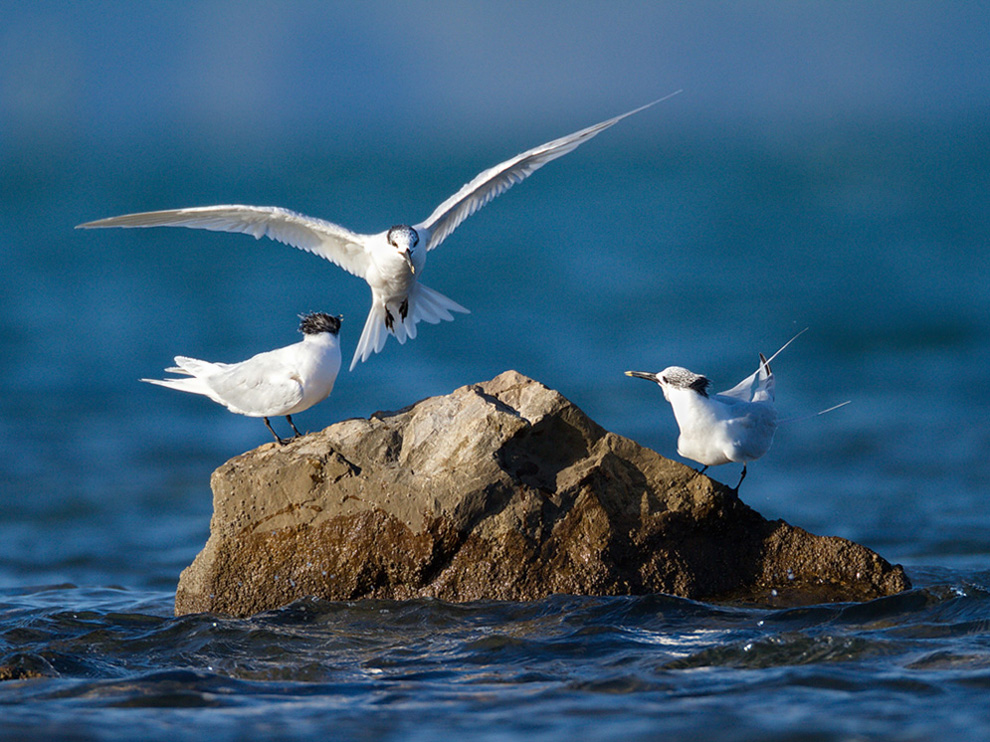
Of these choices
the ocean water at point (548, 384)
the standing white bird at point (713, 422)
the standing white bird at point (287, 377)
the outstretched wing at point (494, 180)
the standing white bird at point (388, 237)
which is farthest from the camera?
the outstretched wing at point (494, 180)

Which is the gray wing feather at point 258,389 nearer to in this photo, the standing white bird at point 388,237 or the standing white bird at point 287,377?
the standing white bird at point 287,377

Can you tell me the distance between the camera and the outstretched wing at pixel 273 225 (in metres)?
7.94

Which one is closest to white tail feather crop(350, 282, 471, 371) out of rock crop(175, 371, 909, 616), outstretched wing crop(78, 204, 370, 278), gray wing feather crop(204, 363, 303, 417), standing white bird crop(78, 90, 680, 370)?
standing white bird crop(78, 90, 680, 370)

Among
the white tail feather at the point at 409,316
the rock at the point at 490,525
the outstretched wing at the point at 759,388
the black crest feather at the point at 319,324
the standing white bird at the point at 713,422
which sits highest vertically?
the white tail feather at the point at 409,316

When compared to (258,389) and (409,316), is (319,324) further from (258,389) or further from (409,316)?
(409,316)

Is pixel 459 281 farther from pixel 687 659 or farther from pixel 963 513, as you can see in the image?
pixel 687 659

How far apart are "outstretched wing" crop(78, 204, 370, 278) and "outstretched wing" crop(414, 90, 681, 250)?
0.60m

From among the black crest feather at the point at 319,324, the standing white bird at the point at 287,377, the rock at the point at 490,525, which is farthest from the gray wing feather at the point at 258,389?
the rock at the point at 490,525

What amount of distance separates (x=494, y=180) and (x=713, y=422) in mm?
3741

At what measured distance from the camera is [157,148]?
157 ft

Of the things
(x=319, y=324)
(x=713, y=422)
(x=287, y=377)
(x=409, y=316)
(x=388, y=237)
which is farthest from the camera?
(x=409, y=316)

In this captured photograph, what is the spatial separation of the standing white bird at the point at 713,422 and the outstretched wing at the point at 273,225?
3.15m

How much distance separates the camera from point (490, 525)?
5977 mm

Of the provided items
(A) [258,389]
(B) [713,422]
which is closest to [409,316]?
(A) [258,389]
